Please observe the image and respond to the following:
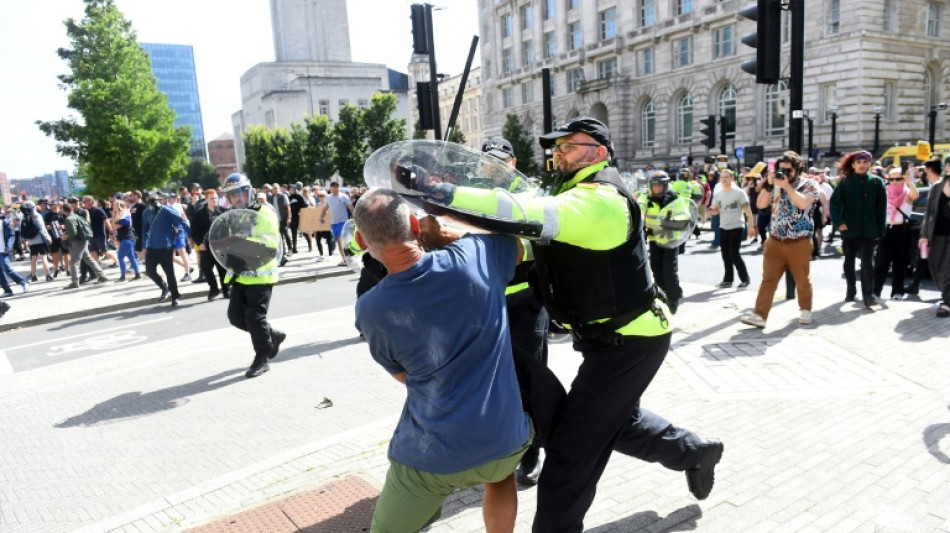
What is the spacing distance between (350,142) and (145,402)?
3977 centimetres

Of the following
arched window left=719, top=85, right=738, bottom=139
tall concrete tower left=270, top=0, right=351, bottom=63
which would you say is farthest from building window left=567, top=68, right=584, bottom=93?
tall concrete tower left=270, top=0, right=351, bottom=63

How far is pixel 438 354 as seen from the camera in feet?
7.04

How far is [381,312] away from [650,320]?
122 cm

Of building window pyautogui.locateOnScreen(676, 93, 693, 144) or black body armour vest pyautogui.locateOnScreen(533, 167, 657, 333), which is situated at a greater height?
building window pyautogui.locateOnScreen(676, 93, 693, 144)

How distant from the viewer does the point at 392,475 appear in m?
2.33

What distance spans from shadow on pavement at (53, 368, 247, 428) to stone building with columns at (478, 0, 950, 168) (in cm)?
3004

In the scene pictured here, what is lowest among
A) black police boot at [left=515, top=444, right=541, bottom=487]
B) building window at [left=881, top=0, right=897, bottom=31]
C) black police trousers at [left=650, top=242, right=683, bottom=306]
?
black police boot at [left=515, top=444, right=541, bottom=487]

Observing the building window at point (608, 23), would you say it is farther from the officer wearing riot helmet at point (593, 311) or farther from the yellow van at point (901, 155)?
the officer wearing riot helmet at point (593, 311)

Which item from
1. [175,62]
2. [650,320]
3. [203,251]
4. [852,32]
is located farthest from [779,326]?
[175,62]

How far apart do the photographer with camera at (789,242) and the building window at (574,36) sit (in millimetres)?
52467

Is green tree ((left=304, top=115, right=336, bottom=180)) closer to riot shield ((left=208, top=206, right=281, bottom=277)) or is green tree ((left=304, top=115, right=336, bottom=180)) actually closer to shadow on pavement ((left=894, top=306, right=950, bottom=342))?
riot shield ((left=208, top=206, right=281, bottom=277))

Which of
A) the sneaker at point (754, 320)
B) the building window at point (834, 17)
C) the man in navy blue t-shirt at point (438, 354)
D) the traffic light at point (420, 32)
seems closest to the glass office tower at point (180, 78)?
the building window at point (834, 17)

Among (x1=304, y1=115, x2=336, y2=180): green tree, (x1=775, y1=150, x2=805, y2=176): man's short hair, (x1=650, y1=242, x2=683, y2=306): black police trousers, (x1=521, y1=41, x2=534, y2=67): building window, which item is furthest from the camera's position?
(x1=521, y1=41, x2=534, y2=67): building window

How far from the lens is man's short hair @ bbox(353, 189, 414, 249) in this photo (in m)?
2.13
